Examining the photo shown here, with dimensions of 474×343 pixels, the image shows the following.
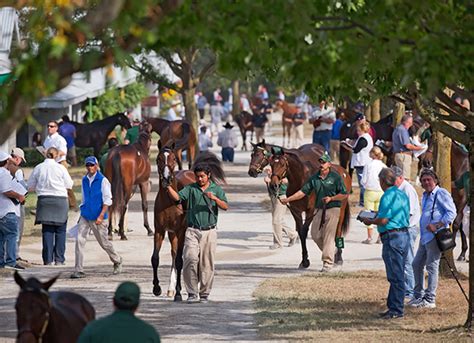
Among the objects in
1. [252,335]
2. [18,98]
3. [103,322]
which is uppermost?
[18,98]

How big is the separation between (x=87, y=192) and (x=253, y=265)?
11.1 ft

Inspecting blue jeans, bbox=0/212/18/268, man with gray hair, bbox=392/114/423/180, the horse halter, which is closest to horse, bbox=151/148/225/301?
blue jeans, bbox=0/212/18/268

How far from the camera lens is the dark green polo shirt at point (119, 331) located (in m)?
8.58

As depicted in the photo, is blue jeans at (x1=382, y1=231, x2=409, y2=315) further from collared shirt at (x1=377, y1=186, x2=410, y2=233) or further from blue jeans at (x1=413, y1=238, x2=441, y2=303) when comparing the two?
blue jeans at (x1=413, y1=238, x2=441, y2=303)

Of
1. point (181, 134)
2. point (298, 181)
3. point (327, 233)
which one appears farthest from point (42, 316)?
point (181, 134)

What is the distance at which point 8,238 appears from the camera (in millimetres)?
19938

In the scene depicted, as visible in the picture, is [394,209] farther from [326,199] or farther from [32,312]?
[32,312]

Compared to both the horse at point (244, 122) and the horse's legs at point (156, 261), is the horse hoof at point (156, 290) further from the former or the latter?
the horse at point (244, 122)

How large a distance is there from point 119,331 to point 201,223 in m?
8.41

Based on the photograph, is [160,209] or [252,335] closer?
[252,335]

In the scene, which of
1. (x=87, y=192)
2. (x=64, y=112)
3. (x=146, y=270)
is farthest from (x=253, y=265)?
(x=64, y=112)

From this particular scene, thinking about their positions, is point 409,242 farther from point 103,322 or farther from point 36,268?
point 103,322

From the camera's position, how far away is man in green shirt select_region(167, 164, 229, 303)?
55.4ft

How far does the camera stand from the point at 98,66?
8492mm
